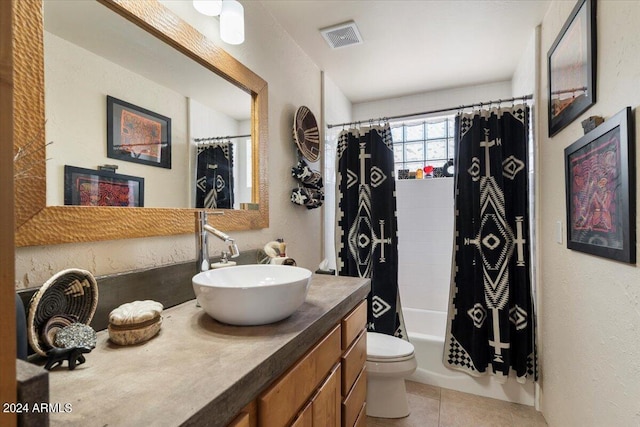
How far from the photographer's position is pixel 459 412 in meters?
1.89

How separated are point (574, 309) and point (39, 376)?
1.83 meters

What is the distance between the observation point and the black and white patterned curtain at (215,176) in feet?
4.12

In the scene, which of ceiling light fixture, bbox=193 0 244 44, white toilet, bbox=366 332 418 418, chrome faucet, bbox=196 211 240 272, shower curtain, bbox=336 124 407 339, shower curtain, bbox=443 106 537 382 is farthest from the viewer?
shower curtain, bbox=336 124 407 339

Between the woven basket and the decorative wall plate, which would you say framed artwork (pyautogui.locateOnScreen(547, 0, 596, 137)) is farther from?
the woven basket

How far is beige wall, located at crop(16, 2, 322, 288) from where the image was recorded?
802 millimetres


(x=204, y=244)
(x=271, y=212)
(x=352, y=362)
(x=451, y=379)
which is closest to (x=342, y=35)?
(x=271, y=212)

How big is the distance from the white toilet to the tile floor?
0.17 feet

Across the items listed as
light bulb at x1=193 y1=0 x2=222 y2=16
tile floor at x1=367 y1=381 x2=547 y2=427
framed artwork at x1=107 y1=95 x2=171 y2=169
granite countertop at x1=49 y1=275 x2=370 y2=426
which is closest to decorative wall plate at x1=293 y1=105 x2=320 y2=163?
light bulb at x1=193 y1=0 x2=222 y2=16

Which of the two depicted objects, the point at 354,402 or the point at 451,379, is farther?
the point at 451,379

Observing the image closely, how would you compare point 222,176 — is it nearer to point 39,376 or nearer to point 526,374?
point 39,376

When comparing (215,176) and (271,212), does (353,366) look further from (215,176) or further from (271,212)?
(215,176)

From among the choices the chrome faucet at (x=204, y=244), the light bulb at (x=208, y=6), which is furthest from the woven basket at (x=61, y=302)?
the light bulb at (x=208, y=6)

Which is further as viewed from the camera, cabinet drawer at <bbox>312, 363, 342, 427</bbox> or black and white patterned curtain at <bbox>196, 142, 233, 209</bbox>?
black and white patterned curtain at <bbox>196, 142, 233, 209</bbox>

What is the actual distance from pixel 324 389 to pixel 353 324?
1.06 feet
